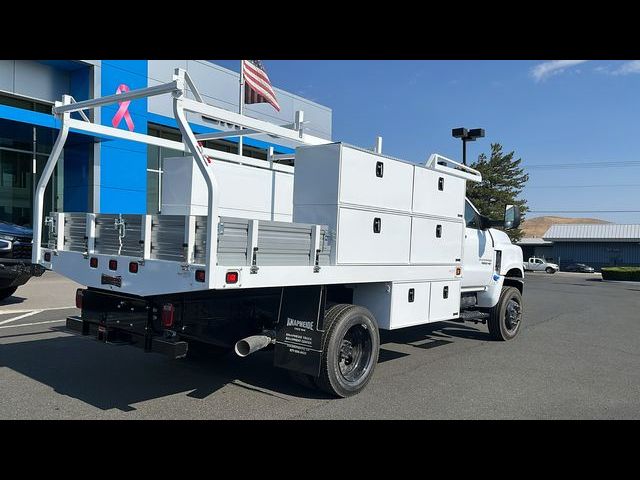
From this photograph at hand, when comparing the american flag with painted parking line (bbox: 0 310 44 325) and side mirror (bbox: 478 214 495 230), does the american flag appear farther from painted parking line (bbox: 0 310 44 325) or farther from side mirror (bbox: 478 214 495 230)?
painted parking line (bbox: 0 310 44 325)

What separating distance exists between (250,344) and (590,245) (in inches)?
2539

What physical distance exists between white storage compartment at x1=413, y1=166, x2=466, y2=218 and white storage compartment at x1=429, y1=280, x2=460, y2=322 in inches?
34.3

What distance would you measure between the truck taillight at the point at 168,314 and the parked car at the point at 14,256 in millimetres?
5319

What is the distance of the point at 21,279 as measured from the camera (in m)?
9.69

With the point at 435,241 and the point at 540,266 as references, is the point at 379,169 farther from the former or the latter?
the point at 540,266

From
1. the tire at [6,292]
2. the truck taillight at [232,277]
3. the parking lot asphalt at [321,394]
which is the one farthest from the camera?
the tire at [6,292]

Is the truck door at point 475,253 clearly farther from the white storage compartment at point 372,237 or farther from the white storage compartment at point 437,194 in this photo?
the white storage compartment at point 372,237

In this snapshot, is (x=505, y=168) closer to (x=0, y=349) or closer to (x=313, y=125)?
(x=313, y=125)

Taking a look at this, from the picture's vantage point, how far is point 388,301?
578cm

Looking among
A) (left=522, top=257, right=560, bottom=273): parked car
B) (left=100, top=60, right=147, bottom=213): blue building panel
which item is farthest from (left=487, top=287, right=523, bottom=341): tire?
(left=522, top=257, right=560, bottom=273): parked car

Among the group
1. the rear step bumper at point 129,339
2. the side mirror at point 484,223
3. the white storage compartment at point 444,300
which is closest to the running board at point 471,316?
the white storage compartment at point 444,300

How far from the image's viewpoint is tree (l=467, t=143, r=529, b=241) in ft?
122

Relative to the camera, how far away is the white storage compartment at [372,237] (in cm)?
518

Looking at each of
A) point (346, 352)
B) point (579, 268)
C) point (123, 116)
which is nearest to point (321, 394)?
point (346, 352)
